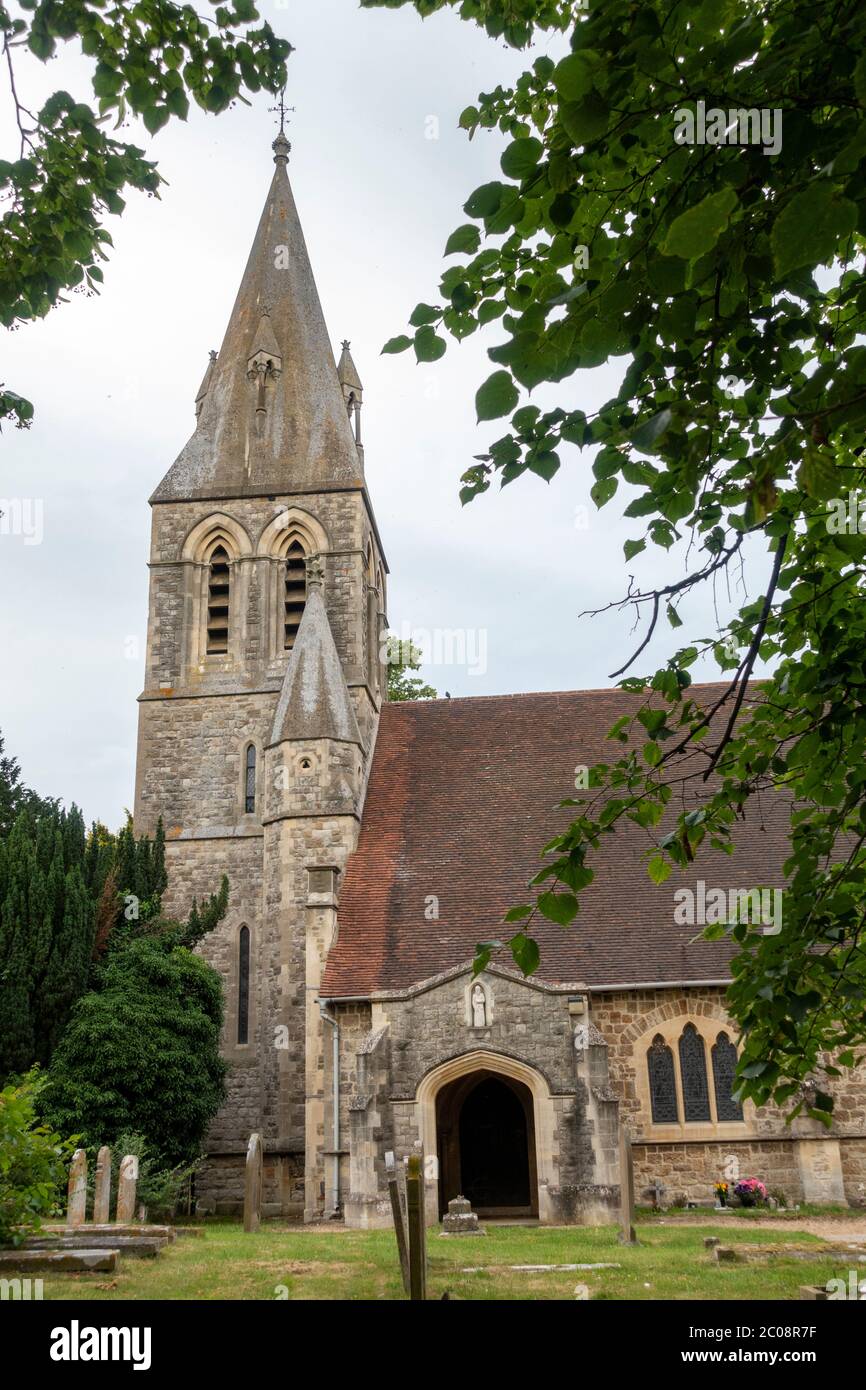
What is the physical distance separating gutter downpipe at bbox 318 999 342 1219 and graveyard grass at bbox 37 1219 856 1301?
3.96 metres

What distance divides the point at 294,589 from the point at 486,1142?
38.1 ft

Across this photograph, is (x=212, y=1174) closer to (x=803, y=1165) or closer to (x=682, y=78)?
(x=803, y=1165)

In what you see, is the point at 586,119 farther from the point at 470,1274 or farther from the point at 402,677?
the point at 402,677

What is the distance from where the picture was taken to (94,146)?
17.4ft

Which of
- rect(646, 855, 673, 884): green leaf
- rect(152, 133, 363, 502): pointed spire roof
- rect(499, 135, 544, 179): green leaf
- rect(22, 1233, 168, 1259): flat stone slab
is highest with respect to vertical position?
rect(152, 133, 363, 502): pointed spire roof

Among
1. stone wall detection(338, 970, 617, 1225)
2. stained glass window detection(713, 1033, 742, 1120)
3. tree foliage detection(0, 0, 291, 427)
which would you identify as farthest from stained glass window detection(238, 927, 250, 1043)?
tree foliage detection(0, 0, 291, 427)

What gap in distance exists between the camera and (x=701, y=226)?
88.9 inches


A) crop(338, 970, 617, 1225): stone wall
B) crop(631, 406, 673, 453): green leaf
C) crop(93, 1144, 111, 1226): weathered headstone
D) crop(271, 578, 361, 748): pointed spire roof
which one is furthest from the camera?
crop(271, 578, 361, 748): pointed spire roof

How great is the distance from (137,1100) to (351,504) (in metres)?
12.8

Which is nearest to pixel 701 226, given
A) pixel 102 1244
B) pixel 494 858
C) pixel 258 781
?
pixel 102 1244

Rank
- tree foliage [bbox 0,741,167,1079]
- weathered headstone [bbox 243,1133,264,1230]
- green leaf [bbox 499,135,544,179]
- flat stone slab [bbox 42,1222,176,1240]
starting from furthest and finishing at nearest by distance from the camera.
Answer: tree foliage [bbox 0,741,167,1079]
weathered headstone [bbox 243,1133,264,1230]
flat stone slab [bbox 42,1222,176,1240]
green leaf [bbox 499,135,544,179]

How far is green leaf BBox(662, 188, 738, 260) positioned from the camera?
7.36ft

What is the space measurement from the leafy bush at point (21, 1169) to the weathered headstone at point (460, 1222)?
5.90 m

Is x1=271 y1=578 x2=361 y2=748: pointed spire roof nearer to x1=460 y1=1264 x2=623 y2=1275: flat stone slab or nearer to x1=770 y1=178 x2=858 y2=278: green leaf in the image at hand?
x1=460 y1=1264 x2=623 y2=1275: flat stone slab
